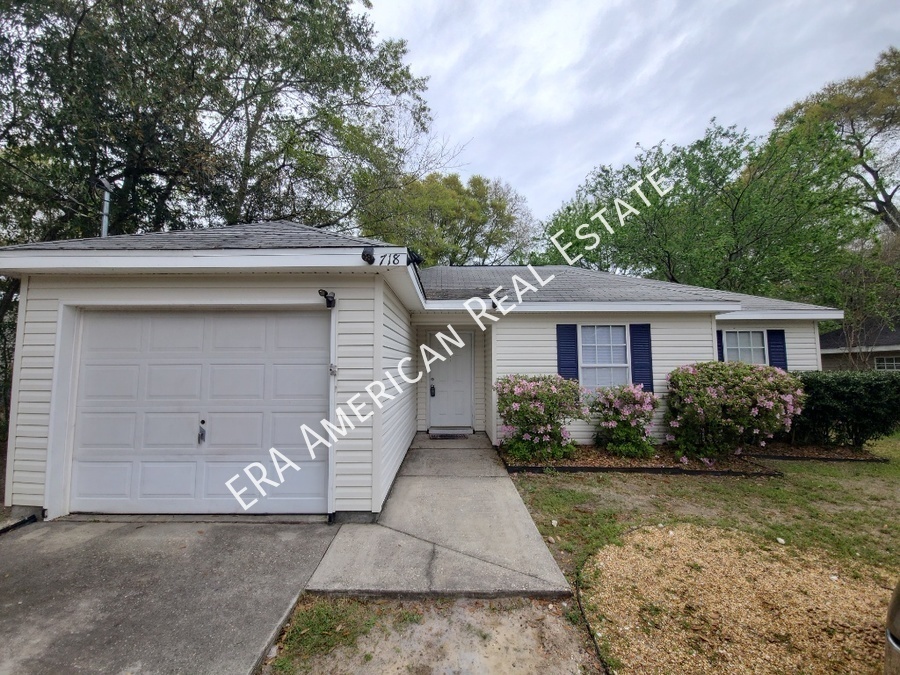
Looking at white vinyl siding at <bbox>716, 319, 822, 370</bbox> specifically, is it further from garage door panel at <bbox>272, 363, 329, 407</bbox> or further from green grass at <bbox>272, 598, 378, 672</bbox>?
green grass at <bbox>272, 598, 378, 672</bbox>

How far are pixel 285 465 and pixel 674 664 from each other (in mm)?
3585

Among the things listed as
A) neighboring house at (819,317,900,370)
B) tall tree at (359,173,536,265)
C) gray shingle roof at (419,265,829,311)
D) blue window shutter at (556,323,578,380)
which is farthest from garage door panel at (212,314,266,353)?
neighboring house at (819,317,900,370)

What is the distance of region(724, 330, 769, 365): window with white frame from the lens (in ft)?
24.7

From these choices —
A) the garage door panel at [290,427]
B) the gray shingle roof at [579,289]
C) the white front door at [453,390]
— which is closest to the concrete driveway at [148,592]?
the garage door panel at [290,427]

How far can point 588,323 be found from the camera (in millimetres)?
6312

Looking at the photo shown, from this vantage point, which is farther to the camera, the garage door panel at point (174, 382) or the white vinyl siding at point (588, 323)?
the white vinyl siding at point (588, 323)

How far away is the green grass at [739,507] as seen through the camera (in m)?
3.19

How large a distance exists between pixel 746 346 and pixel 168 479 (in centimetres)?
1067

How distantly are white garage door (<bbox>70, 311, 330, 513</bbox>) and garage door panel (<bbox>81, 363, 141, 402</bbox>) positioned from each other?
0.04 feet

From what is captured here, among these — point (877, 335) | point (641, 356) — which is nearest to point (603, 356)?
point (641, 356)

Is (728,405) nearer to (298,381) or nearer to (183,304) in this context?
(298,381)

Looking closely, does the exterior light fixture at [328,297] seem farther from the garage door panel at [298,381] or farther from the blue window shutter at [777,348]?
the blue window shutter at [777,348]

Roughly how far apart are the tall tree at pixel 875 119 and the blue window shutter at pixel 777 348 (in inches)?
492

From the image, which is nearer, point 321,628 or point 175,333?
point 321,628
